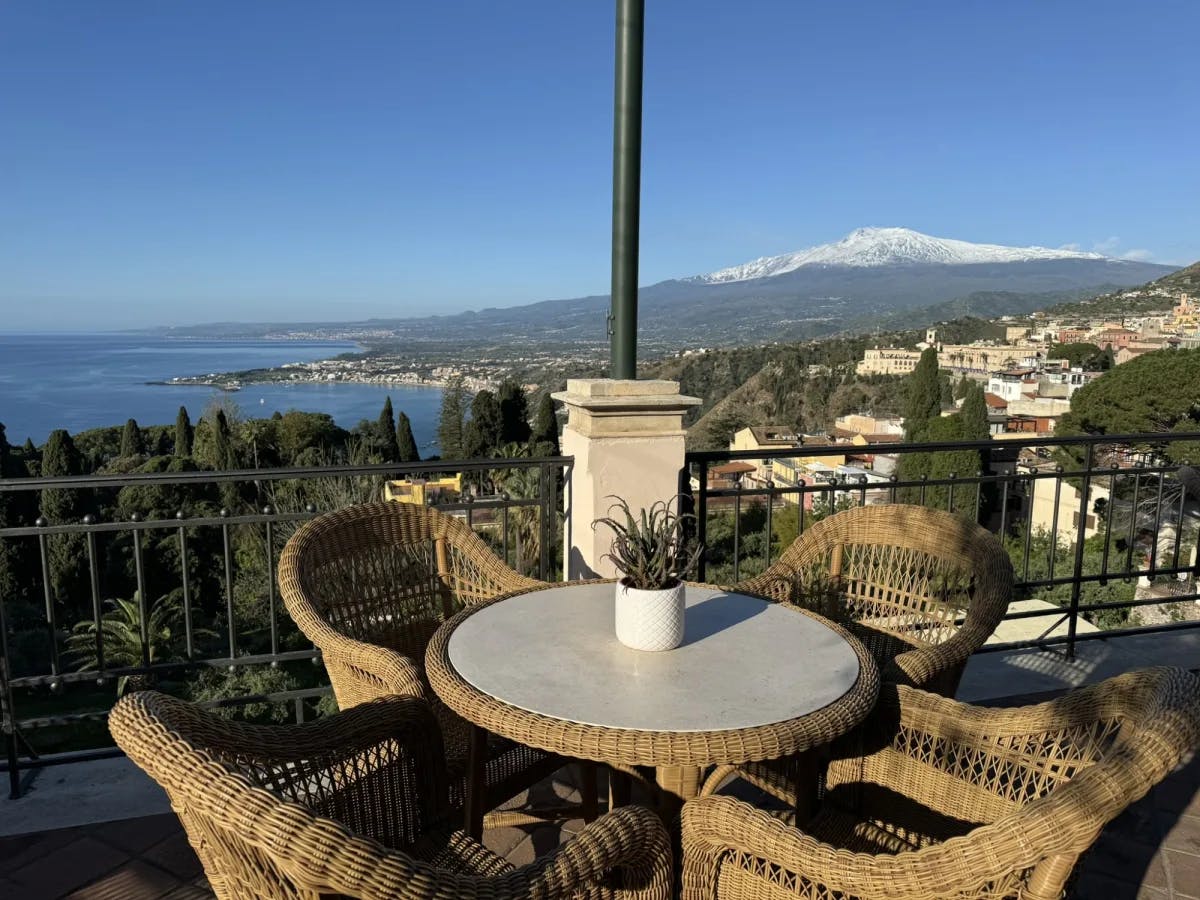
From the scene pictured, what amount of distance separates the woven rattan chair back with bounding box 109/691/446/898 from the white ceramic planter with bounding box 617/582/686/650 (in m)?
0.49

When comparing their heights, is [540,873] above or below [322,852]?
below

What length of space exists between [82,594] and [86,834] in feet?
72.6

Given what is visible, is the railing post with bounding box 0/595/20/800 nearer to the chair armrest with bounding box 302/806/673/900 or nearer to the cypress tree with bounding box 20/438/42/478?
the chair armrest with bounding box 302/806/673/900

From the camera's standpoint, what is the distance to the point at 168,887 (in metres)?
2.06

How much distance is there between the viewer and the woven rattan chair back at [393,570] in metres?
2.30

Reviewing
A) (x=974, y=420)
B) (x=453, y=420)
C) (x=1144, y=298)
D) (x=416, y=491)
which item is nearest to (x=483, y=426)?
(x=453, y=420)

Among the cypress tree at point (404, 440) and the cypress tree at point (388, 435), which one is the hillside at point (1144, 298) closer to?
the cypress tree at point (404, 440)

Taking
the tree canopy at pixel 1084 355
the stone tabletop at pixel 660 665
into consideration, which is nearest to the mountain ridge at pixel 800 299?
the tree canopy at pixel 1084 355

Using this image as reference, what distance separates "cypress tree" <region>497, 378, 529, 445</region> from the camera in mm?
31812

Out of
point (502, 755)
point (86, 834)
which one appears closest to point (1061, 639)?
point (502, 755)

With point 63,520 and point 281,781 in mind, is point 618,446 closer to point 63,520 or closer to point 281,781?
point 281,781

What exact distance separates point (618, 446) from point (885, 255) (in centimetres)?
15683

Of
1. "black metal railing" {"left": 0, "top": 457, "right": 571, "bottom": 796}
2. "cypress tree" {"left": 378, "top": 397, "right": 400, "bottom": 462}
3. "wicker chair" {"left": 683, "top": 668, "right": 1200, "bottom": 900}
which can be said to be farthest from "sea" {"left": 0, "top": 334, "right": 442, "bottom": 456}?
"wicker chair" {"left": 683, "top": 668, "right": 1200, "bottom": 900}

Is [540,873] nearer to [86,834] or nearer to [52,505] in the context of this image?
[86,834]
